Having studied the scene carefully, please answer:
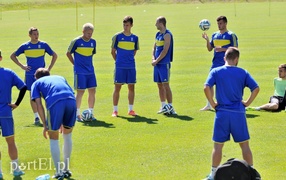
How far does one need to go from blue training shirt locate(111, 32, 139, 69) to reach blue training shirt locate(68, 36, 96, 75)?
0.94m

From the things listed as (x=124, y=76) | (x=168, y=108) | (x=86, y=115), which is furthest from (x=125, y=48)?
(x=86, y=115)

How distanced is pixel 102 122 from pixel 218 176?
7602mm

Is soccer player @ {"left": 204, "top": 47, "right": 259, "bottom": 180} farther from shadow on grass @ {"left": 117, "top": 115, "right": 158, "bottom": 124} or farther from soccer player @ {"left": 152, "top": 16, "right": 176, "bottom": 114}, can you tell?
soccer player @ {"left": 152, "top": 16, "right": 176, "bottom": 114}

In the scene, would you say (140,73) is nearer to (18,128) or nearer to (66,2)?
(18,128)

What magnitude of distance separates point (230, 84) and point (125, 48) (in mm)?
7243

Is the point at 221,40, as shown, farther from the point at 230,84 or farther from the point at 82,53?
the point at 230,84

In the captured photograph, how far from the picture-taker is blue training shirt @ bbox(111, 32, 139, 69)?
16.9 m

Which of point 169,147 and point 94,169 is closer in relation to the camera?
point 94,169

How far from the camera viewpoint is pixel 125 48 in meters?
17.0

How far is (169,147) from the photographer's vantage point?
13266mm

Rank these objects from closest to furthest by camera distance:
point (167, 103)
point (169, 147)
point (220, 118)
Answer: point (220, 118) → point (169, 147) → point (167, 103)

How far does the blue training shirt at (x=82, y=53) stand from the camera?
52.9 ft

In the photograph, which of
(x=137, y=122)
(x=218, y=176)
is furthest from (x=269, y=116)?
(x=218, y=176)

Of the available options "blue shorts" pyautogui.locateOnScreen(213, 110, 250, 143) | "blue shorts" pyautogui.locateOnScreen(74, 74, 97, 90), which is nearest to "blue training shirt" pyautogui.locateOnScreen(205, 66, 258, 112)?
"blue shorts" pyautogui.locateOnScreen(213, 110, 250, 143)
